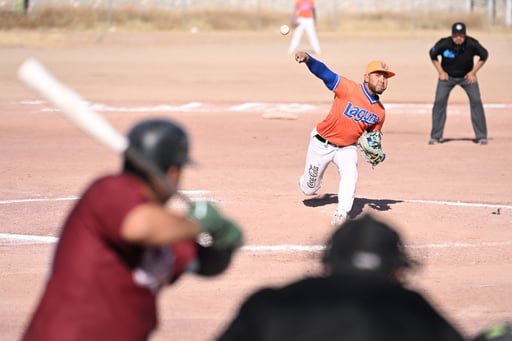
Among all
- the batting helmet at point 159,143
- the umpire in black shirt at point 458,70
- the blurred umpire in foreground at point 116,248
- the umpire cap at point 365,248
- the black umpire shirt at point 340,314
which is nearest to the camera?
the black umpire shirt at point 340,314

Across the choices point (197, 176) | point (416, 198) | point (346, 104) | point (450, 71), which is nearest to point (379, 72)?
point (346, 104)

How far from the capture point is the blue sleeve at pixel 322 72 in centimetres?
1212

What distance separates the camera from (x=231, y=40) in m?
42.3

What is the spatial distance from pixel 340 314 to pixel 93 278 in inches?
48.8

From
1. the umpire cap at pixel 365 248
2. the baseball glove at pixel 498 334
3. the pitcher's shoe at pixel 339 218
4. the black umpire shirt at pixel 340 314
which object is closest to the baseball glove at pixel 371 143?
the pitcher's shoe at pixel 339 218

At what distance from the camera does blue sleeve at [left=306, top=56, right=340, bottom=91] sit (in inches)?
477

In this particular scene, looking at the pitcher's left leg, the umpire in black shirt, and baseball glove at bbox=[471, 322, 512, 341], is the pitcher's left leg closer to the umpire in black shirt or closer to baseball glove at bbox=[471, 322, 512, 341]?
the umpire in black shirt

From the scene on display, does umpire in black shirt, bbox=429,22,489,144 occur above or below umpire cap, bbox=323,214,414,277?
below

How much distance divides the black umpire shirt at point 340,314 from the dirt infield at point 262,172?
8.82 ft

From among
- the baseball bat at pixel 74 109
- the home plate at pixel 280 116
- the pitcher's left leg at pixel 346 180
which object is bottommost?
the home plate at pixel 280 116

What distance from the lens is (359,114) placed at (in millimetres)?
12242

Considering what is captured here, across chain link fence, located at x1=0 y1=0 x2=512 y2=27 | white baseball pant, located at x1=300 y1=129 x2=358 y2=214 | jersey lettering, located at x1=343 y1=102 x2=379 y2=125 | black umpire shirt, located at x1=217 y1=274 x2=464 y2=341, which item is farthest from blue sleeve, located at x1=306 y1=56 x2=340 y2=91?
chain link fence, located at x1=0 y1=0 x2=512 y2=27

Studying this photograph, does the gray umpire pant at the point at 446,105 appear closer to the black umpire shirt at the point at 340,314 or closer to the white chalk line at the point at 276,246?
the white chalk line at the point at 276,246

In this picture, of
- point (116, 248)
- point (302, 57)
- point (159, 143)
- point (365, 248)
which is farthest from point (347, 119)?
point (365, 248)
